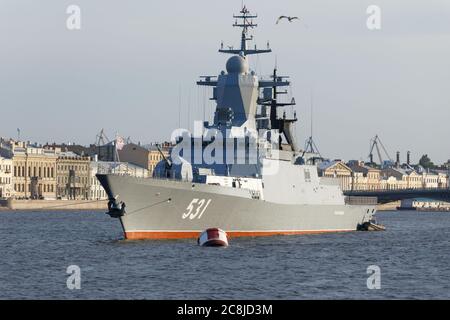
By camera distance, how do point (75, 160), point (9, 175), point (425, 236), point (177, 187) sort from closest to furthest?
1. point (177, 187)
2. point (425, 236)
3. point (9, 175)
4. point (75, 160)

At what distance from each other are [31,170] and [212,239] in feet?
337

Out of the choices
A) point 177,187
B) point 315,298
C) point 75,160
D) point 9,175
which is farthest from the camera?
point 75,160

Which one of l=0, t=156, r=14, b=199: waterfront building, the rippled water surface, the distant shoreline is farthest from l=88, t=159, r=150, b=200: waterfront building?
the rippled water surface

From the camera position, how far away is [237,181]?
52.6 metres

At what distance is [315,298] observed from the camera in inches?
1262

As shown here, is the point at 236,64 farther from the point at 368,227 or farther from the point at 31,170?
the point at 31,170

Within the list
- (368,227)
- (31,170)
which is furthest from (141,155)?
(368,227)

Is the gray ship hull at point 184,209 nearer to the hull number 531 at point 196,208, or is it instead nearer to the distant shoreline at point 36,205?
the hull number 531 at point 196,208

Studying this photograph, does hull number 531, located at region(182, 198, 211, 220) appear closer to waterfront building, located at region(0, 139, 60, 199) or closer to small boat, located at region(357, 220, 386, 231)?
small boat, located at region(357, 220, 386, 231)

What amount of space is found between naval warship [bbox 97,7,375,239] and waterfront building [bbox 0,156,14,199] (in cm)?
8124

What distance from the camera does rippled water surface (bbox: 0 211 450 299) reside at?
1302 inches

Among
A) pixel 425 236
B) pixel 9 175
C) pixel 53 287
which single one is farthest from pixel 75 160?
pixel 53 287
